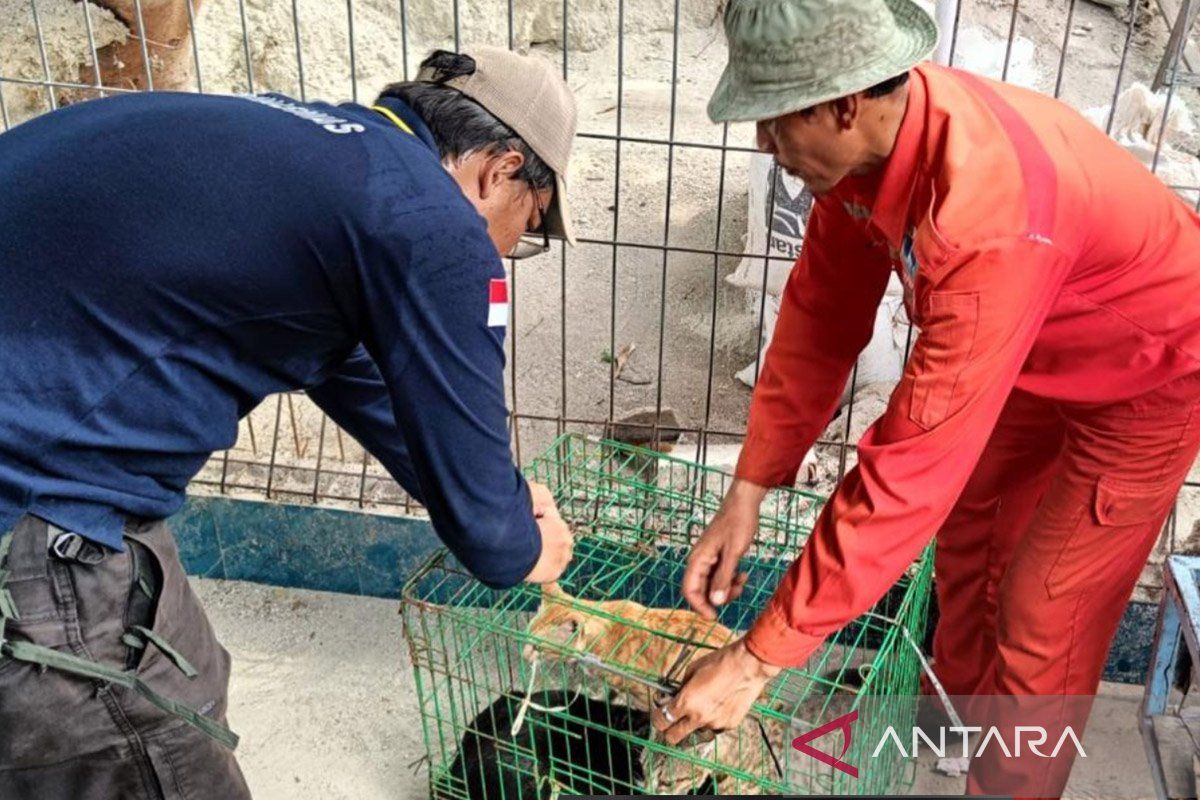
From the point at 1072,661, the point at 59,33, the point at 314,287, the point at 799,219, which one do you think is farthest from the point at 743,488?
the point at 59,33

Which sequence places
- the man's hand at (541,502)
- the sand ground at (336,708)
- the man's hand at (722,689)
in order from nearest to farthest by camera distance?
1. the man's hand at (722,689)
2. the man's hand at (541,502)
3. the sand ground at (336,708)

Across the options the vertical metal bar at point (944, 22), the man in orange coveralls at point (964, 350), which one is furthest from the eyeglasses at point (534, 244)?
the vertical metal bar at point (944, 22)

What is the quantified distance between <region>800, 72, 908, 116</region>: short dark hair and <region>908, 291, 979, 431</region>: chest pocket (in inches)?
12.9

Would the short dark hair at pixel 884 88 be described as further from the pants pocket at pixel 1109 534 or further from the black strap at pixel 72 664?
the black strap at pixel 72 664

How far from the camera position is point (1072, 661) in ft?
8.94

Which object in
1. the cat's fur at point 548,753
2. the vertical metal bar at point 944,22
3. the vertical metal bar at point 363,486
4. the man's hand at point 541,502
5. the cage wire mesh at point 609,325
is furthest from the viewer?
the vertical metal bar at point 944,22

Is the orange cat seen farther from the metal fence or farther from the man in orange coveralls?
the metal fence

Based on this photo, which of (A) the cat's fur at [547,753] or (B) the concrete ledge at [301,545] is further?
(B) the concrete ledge at [301,545]

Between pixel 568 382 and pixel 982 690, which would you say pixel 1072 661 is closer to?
pixel 982 690

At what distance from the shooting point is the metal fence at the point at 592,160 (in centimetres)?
379

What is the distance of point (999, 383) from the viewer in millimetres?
1985

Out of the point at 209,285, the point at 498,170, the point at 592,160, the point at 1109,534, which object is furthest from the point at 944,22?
the point at 592,160

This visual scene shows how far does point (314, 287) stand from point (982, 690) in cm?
204

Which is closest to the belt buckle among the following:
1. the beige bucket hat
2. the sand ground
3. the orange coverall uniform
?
the beige bucket hat
